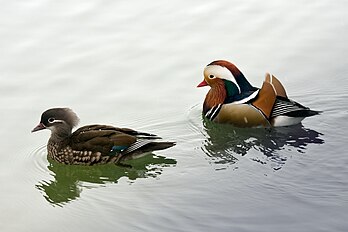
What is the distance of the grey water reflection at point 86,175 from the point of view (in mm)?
5285

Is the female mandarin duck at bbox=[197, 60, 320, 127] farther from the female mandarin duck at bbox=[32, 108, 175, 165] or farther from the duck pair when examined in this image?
the female mandarin duck at bbox=[32, 108, 175, 165]

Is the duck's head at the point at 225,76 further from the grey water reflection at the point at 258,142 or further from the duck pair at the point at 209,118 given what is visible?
the grey water reflection at the point at 258,142

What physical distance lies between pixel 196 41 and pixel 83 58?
1.24 meters

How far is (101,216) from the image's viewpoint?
481 centimetres

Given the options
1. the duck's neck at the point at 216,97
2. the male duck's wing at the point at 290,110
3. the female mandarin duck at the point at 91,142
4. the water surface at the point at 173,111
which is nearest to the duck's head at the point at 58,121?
the female mandarin duck at the point at 91,142

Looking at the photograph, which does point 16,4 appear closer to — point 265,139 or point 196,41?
point 196,41

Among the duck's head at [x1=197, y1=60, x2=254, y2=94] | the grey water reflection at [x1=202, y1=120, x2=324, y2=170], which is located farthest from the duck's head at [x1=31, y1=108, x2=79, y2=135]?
the duck's head at [x1=197, y1=60, x2=254, y2=94]

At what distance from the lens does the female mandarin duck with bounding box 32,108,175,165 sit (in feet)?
18.3

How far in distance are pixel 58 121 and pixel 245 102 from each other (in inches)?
61.3

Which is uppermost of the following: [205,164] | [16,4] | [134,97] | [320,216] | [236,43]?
[16,4]

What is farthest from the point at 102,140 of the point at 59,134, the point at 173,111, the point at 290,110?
the point at 290,110

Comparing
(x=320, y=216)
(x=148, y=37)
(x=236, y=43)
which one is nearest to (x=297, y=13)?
(x=236, y=43)

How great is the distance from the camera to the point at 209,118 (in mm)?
6379

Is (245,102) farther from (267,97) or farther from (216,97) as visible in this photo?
(216,97)
